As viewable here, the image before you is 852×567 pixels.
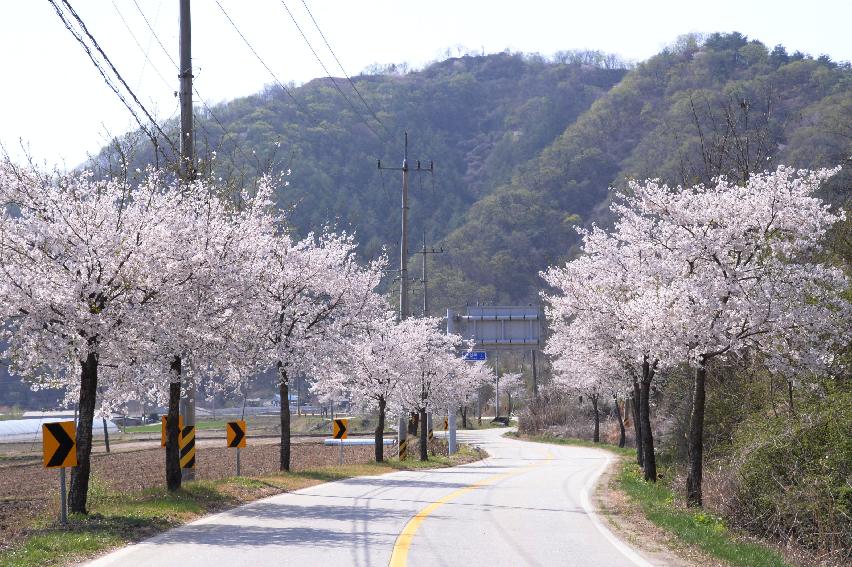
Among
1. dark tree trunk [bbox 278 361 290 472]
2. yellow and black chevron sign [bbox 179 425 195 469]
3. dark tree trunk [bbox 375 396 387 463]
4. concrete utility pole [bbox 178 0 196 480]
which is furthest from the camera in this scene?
dark tree trunk [bbox 375 396 387 463]

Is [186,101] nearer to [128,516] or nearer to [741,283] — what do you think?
[128,516]

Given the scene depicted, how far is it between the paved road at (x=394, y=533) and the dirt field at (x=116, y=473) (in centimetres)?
296

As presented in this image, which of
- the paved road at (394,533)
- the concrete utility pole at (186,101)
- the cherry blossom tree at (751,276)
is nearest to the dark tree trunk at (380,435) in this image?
the paved road at (394,533)

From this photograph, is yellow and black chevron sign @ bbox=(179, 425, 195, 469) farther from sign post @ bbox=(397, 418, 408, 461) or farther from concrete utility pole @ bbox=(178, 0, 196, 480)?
sign post @ bbox=(397, 418, 408, 461)

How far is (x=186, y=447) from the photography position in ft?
67.2

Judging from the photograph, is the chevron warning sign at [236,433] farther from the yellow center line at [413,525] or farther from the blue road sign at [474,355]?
the blue road sign at [474,355]

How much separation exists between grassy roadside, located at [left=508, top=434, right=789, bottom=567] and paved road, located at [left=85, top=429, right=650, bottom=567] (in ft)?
3.40

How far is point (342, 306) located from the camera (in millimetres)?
28500

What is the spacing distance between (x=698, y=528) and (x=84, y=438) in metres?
9.83

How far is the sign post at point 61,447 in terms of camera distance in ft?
43.7

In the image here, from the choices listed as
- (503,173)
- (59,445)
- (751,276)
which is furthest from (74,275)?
(503,173)

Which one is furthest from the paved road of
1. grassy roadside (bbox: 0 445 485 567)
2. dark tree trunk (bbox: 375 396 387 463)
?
dark tree trunk (bbox: 375 396 387 463)

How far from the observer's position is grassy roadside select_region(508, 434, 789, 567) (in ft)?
38.3

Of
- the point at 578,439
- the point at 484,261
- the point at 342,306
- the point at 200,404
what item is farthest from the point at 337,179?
the point at 342,306
